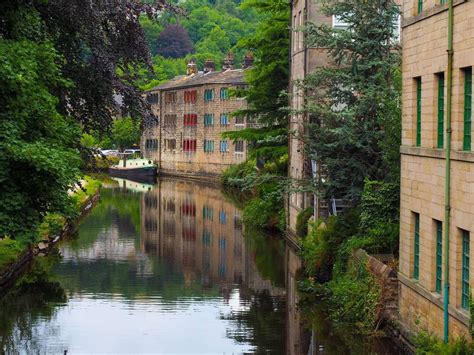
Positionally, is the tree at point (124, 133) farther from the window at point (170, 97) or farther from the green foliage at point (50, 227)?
the green foliage at point (50, 227)

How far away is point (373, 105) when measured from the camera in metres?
33.2

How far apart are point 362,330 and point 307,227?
15.2 meters

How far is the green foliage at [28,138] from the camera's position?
22328 mm

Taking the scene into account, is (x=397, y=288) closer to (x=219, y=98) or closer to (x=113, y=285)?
(x=113, y=285)

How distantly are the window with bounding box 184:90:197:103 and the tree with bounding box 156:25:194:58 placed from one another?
7938 centimetres

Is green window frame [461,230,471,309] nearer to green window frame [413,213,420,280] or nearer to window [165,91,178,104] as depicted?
green window frame [413,213,420,280]

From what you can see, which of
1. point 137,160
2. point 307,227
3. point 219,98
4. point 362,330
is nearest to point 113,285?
point 307,227

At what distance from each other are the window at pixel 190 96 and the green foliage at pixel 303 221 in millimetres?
64223

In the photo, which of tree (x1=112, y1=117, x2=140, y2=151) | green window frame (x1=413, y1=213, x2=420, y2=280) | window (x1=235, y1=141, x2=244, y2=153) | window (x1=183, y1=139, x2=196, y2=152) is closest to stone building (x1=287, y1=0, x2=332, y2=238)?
green window frame (x1=413, y1=213, x2=420, y2=280)

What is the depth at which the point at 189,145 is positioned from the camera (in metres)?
105

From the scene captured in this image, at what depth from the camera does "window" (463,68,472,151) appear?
20.2m

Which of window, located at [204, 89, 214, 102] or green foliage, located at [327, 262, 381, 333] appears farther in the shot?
window, located at [204, 89, 214, 102]

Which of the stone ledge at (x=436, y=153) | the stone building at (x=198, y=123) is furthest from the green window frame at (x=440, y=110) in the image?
the stone building at (x=198, y=123)

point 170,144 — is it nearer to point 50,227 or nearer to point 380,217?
point 50,227
